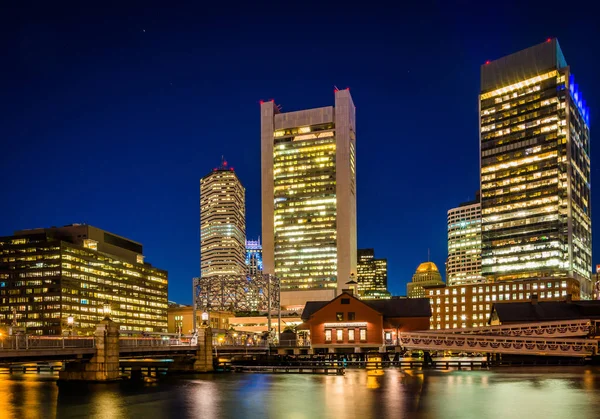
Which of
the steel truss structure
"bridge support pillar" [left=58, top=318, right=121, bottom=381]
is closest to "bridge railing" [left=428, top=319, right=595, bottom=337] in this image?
the steel truss structure

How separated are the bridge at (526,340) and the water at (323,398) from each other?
14064 millimetres

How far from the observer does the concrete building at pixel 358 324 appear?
350ft

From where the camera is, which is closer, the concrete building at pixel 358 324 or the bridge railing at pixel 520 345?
the bridge railing at pixel 520 345

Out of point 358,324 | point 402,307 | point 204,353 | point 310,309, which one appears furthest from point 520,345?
point 310,309

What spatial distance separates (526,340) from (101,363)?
1895 inches

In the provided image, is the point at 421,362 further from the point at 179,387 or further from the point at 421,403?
the point at 421,403

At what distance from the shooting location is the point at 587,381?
178ft

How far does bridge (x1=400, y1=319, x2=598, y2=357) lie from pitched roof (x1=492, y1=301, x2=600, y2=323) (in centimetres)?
1724

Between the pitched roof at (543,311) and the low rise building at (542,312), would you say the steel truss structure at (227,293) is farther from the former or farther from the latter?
the pitched roof at (543,311)

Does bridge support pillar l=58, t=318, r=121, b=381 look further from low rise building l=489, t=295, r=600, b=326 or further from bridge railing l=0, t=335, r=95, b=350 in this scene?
low rise building l=489, t=295, r=600, b=326

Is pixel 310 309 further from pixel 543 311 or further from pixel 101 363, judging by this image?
pixel 101 363

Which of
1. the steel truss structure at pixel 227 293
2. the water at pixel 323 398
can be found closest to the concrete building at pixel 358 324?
the steel truss structure at pixel 227 293

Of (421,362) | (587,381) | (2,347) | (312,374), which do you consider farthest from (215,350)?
(587,381)

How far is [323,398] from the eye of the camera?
44.0 metres
